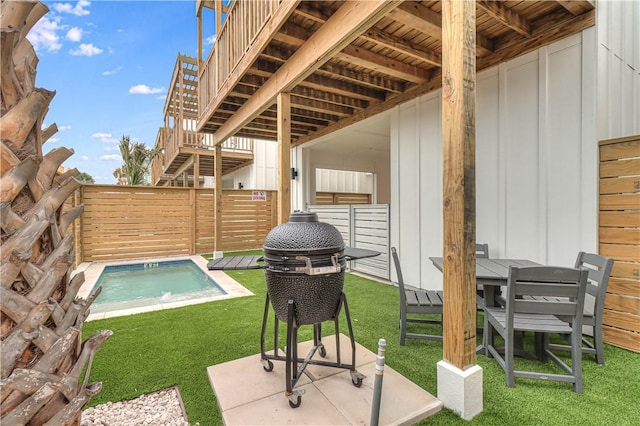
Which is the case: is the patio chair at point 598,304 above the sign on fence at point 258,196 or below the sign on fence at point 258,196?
below

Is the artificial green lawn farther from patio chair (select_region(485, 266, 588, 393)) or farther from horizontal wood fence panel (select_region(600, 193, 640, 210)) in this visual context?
horizontal wood fence panel (select_region(600, 193, 640, 210))

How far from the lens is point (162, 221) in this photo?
7.91m

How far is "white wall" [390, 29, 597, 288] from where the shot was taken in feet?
9.77

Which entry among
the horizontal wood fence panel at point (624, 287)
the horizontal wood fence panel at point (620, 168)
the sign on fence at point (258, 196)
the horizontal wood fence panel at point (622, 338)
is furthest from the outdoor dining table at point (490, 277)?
the sign on fence at point (258, 196)

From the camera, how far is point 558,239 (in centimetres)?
317

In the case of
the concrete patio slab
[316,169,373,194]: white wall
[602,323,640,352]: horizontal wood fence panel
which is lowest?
the concrete patio slab

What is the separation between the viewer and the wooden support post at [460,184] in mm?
1859

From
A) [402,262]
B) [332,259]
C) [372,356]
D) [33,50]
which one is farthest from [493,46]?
[33,50]

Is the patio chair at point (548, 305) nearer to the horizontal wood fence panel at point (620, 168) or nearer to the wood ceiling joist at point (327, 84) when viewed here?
the horizontal wood fence panel at point (620, 168)

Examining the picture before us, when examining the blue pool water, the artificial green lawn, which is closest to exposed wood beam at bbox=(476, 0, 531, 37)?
the artificial green lawn

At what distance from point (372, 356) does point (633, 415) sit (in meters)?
1.71

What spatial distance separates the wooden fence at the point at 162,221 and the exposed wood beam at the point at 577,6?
7.35m

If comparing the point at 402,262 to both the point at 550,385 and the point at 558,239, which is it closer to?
Answer: the point at 558,239

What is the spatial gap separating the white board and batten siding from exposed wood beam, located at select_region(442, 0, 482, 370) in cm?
315
